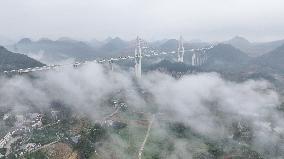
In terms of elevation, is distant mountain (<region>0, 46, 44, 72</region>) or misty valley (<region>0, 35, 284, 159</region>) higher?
distant mountain (<region>0, 46, 44, 72</region>)

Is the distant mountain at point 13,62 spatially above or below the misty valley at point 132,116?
above

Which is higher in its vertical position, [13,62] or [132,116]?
[13,62]

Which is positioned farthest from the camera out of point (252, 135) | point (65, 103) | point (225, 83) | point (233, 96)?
Answer: point (225, 83)

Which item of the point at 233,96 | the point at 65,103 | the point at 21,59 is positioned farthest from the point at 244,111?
the point at 21,59

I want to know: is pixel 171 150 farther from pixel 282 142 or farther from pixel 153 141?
pixel 282 142

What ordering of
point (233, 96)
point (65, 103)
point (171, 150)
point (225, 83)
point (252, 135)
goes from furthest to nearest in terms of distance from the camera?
point (225, 83), point (233, 96), point (65, 103), point (252, 135), point (171, 150)

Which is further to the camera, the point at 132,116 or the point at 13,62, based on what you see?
the point at 13,62

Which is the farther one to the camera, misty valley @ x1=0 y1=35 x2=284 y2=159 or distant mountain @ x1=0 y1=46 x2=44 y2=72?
distant mountain @ x1=0 y1=46 x2=44 y2=72

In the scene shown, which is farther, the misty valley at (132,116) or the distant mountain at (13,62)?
the distant mountain at (13,62)
